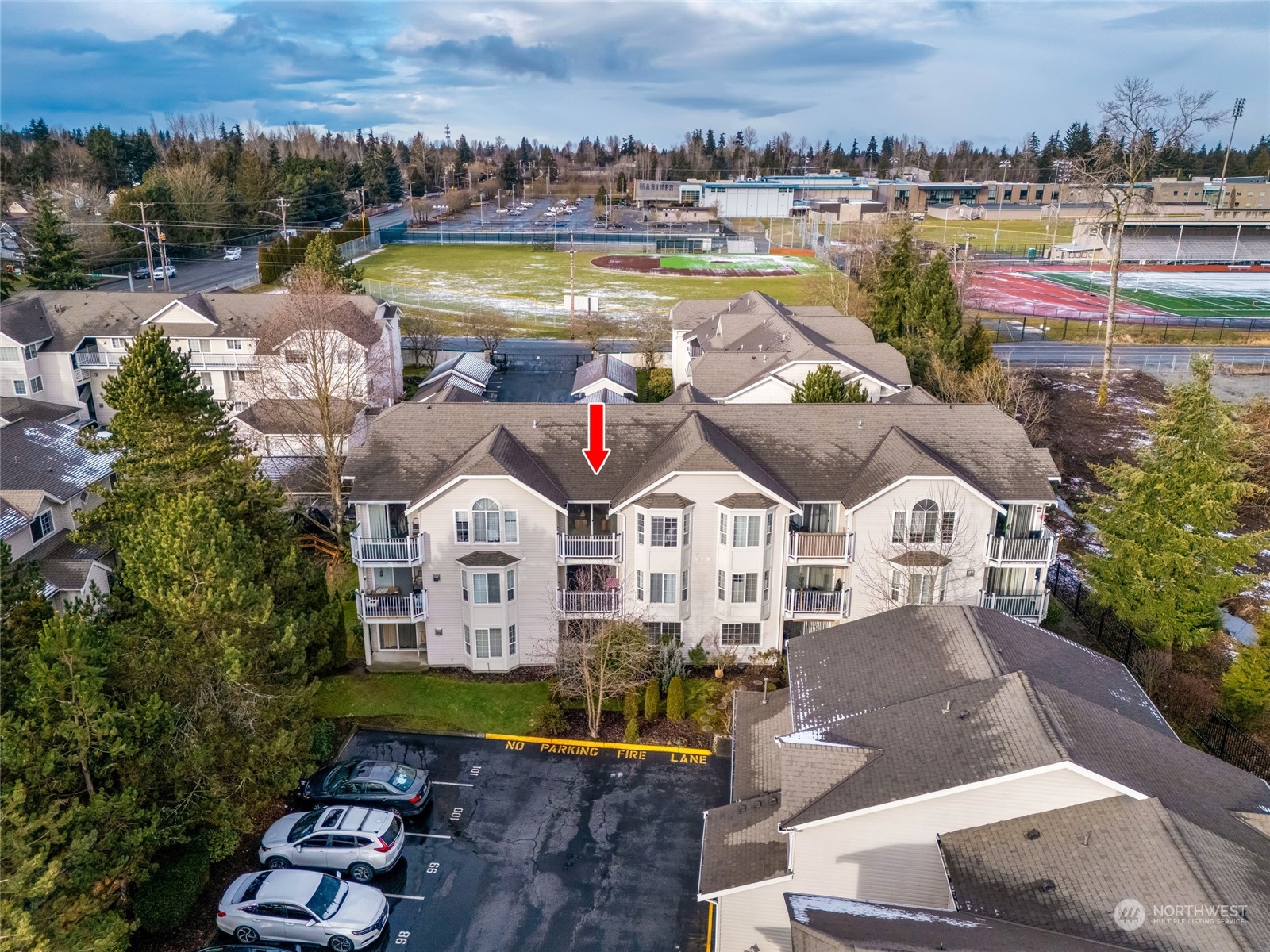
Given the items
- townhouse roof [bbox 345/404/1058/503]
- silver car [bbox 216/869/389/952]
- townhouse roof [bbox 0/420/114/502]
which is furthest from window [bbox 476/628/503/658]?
townhouse roof [bbox 0/420/114/502]

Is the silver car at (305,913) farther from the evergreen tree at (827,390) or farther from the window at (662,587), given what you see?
the evergreen tree at (827,390)

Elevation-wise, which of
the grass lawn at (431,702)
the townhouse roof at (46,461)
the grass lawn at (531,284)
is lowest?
the grass lawn at (431,702)

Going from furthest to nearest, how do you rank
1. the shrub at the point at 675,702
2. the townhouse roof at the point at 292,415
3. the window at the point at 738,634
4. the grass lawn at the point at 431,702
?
the townhouse roof at the point at 292,415, the window at the point at 738,634, the grass lawn at the point at 431,702, the shrub at the point at 675,702

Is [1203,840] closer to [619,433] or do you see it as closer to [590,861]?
[590,861]

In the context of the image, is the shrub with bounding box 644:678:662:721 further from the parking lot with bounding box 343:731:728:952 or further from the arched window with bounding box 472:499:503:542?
the arched window with bounding box 472:499:503:542

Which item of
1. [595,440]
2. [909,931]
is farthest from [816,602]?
[909,931]

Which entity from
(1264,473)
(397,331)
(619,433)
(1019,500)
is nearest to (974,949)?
→ (1019,500)

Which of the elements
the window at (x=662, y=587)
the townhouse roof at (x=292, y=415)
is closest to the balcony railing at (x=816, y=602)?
the window at (x=662, y=587)

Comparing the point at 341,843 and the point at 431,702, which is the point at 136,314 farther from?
the point at 341,843
